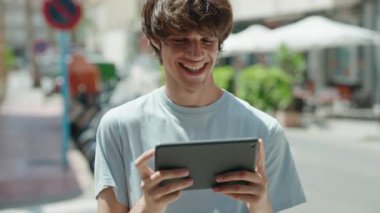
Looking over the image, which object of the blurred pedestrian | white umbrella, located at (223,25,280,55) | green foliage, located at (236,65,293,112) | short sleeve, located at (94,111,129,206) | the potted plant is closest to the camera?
short sleeve, located at (94,111,129,206)

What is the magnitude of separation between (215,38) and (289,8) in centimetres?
2526

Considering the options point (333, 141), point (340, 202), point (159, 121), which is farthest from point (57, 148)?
point (159, 121)

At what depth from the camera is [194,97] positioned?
1774 millimetres

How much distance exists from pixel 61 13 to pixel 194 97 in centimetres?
844

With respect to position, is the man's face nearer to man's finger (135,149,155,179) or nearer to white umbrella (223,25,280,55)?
man's finger (135,149,155,179)

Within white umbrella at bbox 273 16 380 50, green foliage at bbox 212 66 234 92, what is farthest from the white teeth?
green foliage at bbox 212 66 234 92

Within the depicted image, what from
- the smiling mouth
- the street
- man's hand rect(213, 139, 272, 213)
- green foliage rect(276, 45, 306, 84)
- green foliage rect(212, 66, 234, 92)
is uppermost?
the smiling mouth

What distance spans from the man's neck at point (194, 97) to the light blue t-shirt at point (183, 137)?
2 centimetres

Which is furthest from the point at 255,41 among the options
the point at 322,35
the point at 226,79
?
the point at 322,35

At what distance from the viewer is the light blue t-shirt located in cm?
177

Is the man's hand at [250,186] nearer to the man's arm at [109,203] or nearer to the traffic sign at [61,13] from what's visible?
the man's arm at [109,203]

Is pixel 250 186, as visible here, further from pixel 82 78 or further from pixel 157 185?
pixel 82 78

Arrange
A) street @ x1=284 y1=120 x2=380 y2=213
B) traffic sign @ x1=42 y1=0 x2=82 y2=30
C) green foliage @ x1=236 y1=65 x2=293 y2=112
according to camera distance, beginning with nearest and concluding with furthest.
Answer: street @ x1=284 y1=120 x2=380 y2=213
traffic sign @ x1=42 y1=0 x2=82 y2=30
green foliage @ x1=236 y1=65 x2=293 y2=112

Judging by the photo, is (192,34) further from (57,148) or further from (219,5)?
(57,148)
